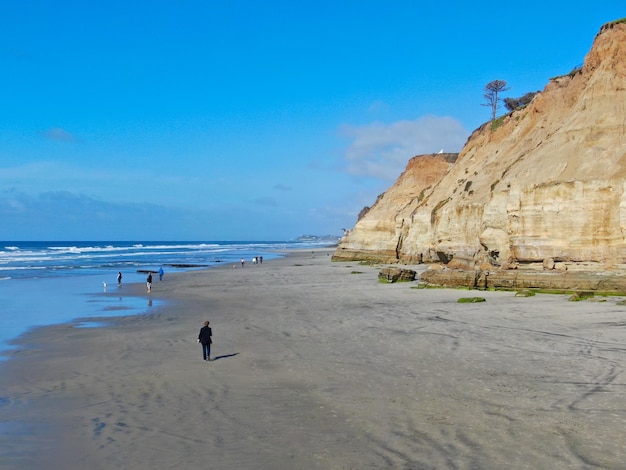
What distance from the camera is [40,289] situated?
36562mm

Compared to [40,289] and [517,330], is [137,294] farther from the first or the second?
[517,330]

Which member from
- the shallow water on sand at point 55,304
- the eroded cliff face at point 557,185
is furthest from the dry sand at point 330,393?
the eroded cliff face at point 557,185

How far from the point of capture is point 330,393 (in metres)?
11.0

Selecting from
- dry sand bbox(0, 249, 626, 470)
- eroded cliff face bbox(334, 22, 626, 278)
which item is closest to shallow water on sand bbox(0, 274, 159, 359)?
dry sand bbox(0, 249, 626, 470)

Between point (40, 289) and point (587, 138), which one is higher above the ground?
point (587, 138)

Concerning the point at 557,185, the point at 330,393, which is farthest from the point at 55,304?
the point at 557,185

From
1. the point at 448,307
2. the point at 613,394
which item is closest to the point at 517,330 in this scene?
the point at 448,307

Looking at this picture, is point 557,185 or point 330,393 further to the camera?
point 557,185

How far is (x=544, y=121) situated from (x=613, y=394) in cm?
3431

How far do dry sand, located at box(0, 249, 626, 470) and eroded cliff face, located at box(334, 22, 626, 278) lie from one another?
659 cm

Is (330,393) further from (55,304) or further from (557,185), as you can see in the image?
(55,304)

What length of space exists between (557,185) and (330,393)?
21.3m

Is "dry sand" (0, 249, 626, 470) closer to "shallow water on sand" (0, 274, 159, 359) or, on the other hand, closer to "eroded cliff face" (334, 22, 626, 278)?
"shallow water on sand" (0, 274, 159, 359)

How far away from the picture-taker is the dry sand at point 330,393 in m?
7.89
